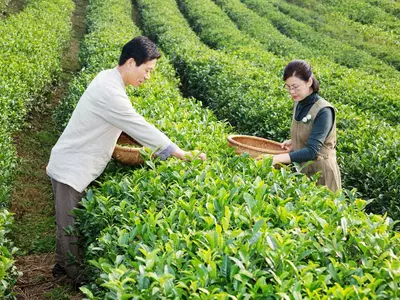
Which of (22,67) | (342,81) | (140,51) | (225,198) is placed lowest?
(342,81)

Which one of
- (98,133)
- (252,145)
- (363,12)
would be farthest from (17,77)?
(363,12)

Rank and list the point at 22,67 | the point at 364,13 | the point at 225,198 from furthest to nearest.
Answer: the point at 364,13 → the point at 22,67 → the point at 225,198

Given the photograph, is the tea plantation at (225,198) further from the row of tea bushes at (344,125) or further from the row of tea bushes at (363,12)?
the row of tea bushes at (363,12)

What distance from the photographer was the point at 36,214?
600 centimetres

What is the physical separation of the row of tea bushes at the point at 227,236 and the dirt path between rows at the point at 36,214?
3.99ft

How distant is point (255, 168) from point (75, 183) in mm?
1428

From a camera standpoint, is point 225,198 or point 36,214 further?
point 36,214

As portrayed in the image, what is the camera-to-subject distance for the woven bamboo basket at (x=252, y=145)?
156 inches

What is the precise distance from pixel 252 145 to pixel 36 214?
10.0 ft

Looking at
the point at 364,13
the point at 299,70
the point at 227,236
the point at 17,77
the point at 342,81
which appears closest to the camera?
the point at 227,236

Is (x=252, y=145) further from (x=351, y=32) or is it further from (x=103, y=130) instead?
(x=351, y=32)

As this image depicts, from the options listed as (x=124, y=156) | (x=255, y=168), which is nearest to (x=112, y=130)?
(x=124, y=156)

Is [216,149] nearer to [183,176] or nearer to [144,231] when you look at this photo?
[183,176]

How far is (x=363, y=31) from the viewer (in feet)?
76.6
